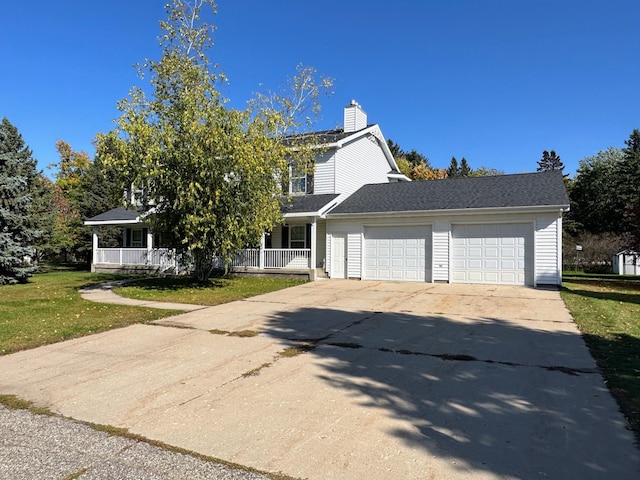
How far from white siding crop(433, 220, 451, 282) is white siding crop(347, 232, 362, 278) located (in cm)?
300

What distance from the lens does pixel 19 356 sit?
6.56 metres

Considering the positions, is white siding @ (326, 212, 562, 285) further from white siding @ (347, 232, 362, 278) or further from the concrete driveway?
the concrete driveway

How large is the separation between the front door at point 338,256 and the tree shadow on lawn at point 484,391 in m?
9.75

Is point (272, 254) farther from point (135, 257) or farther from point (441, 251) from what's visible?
point (135, 257)

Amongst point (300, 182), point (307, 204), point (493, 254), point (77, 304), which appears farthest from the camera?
point (300, 182)

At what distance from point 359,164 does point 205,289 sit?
10755 mm

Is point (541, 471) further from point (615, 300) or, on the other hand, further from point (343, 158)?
point (343, 158)

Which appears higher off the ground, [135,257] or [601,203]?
[601,203]

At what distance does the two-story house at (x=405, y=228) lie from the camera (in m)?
15.0

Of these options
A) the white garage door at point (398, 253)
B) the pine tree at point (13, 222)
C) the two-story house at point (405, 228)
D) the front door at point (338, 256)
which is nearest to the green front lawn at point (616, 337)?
the two-story house at point (405, 228)

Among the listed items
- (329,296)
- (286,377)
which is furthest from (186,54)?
(286,377)

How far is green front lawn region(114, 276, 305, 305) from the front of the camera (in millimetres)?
12469

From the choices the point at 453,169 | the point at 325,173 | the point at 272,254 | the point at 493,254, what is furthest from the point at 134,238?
the point at 453,169

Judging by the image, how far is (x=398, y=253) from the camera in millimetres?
17188
